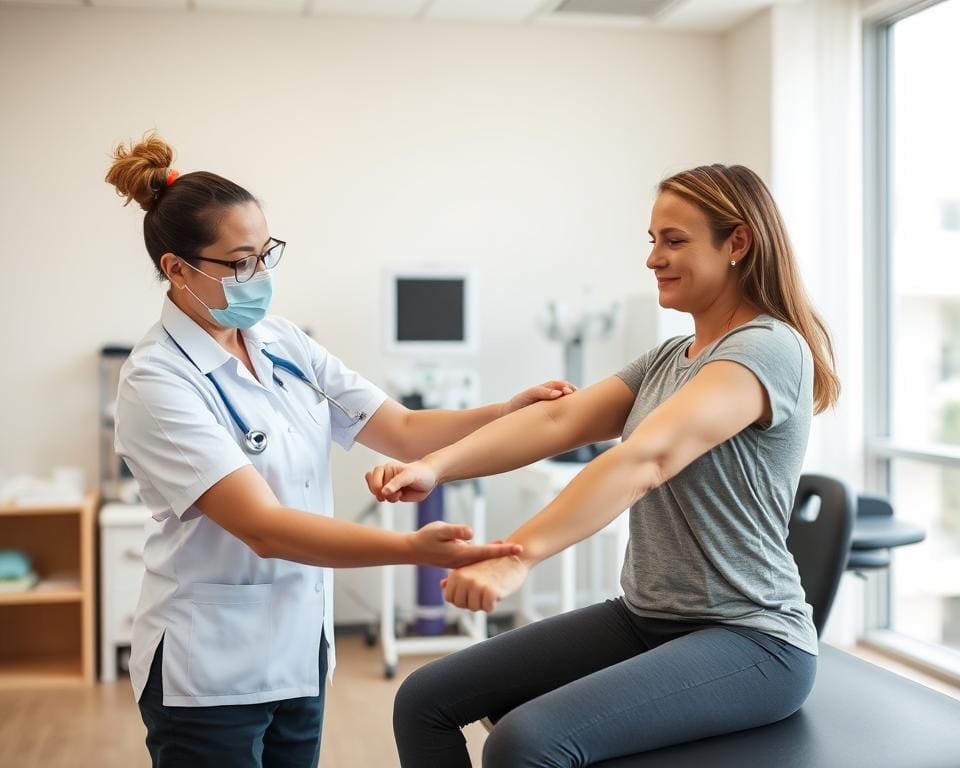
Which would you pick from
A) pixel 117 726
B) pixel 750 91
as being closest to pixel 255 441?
pixel 117 726

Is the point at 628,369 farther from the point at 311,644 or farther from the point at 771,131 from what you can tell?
the point at 771,131

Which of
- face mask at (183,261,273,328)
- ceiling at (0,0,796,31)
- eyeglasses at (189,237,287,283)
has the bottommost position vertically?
face mask at (183,261,273,328)

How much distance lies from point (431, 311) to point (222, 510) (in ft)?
7.88

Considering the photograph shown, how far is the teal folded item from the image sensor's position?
3678 mm

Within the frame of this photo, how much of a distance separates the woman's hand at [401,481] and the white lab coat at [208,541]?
14cm

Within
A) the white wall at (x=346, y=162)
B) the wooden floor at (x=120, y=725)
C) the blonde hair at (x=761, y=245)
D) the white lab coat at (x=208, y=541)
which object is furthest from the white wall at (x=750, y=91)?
the white lab coat at (x=208, y=541)

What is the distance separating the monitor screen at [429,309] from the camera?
390 cm

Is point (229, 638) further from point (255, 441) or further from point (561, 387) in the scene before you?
point (561, 387)

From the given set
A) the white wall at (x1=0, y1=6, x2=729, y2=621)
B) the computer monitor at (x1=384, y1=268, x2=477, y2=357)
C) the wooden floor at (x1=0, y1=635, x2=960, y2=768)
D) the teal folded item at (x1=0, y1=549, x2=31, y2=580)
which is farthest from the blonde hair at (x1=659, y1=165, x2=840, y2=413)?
the teal folded item at (x1=0, y1=549, x2=31, y2=580)

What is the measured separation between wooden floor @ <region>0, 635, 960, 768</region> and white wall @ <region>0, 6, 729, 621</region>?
0.79m

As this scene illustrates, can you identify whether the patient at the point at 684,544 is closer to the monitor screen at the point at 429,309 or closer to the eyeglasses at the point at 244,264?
the eyeglasses at the point at 244,264

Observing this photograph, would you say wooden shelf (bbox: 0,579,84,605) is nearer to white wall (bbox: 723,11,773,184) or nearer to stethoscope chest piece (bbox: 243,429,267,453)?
stethoscope chest piece (bbox: 243,429,267,453)

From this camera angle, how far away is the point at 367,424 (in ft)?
6.72

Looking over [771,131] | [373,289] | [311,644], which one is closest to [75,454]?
[373,289]
